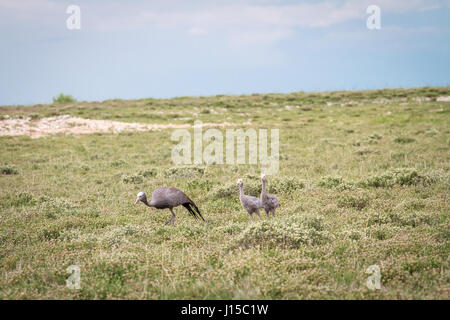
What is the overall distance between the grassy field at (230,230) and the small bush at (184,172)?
43 mm

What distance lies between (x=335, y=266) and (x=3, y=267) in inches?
219

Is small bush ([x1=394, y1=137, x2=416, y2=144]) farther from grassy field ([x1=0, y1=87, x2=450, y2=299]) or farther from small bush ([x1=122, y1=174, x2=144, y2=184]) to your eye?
small bush ([x1=122, y1=174, x2=144, y2=184])

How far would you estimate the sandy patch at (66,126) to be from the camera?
2956 centimetres

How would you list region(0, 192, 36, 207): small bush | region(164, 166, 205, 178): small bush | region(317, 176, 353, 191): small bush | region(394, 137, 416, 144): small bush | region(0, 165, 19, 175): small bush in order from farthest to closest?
region(394, 137, 416, 144): small bush
region(0, 165, 19, 175): small bush
region(164, 166, 205, 178): small bush
region(317, 176, 353, 191): small bush
region(0, 192, 36, 207): small bush

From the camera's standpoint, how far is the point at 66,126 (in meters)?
32.8

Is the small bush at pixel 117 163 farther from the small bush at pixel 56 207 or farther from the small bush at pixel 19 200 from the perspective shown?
the small bush at pixel 56 207

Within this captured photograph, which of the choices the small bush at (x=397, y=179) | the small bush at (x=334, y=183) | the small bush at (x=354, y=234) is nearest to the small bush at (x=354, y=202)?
the small bush at (x=334, y=183)

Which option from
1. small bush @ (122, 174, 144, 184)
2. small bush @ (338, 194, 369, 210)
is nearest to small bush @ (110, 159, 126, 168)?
small bush @ (122, 174, 144, 184)

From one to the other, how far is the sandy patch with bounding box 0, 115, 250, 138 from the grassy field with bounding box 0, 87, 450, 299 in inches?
443

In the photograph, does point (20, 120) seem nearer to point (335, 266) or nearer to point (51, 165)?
point (51, 165)

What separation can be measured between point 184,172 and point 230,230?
22.2ft

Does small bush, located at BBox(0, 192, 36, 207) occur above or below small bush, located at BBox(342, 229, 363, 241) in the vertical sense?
below

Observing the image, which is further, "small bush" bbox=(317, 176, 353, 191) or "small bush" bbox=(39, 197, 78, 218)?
"small bush" bbox=(317, 176, 353, 191)

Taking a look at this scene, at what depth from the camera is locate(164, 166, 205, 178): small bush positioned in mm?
13945
